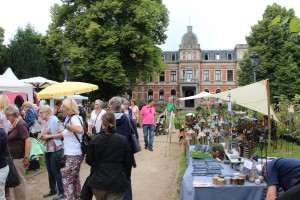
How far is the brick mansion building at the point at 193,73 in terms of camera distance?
2018 inches

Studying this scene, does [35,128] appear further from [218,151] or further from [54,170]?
[218,151]

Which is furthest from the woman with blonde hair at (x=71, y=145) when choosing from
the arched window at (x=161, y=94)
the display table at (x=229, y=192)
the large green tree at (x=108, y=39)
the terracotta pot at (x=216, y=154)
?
the arched window at (x=161, y=94)

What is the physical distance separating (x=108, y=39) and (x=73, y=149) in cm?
2027

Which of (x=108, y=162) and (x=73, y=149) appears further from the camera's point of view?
(x=73, y=149)

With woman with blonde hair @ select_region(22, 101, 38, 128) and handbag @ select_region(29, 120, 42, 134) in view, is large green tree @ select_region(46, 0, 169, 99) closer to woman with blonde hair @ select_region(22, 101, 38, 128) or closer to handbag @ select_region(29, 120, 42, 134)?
woman with blonde hair @ select_region(22, 101, 38, 128)

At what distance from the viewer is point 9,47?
3100 cm

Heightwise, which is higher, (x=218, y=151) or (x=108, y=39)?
(x=108, y=39)

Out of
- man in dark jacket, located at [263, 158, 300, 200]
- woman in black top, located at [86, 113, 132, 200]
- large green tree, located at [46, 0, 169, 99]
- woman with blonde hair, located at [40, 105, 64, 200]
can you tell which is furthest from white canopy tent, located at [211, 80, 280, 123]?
large green tree, located at [46, 0, 169, 99]

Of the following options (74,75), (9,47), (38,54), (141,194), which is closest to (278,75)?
(74,75)

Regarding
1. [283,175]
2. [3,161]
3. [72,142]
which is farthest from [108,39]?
[283,175]

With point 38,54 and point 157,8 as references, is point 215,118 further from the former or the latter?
point 38,54

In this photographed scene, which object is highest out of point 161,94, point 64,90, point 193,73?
point 193,73

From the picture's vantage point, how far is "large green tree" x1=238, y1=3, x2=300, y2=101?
30.6m

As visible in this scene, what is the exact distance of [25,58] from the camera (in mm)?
29625
